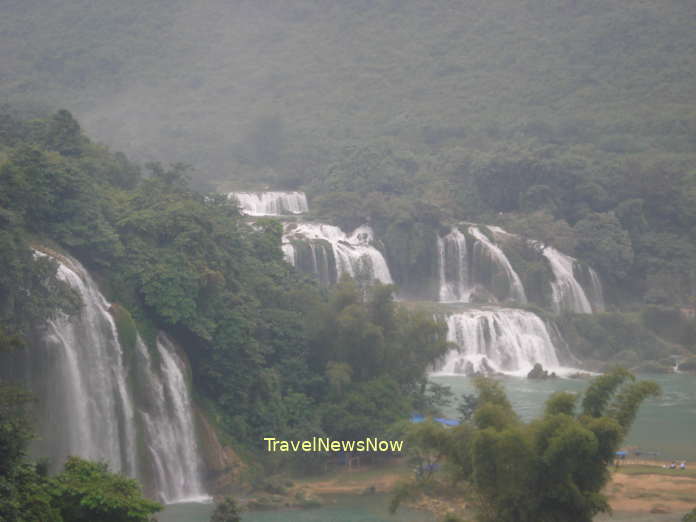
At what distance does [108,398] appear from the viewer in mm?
18297

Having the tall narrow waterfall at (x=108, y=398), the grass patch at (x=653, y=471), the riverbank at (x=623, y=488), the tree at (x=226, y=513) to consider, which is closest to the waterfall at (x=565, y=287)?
the grass patch at (x=653, y=471)

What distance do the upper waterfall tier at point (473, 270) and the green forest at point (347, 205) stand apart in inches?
18.9

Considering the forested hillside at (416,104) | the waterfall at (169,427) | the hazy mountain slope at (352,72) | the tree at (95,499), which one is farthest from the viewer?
the hazy mountain slope at (352,72)

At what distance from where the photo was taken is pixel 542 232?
44375mm

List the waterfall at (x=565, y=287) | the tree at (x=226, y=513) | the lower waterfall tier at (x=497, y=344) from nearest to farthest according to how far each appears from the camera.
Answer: the tree at (x=226, y=513), the lower waterfall tier at (x=497, y=344), the waterfall at (x=565, y=287)

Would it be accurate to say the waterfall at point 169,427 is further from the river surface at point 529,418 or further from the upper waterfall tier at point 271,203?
the upper waterfall tier at point 271,203

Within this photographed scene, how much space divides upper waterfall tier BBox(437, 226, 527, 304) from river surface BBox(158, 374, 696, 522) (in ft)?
28.4

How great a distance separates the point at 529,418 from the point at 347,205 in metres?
20.9

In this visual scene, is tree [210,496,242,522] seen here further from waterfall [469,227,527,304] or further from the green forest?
waterfall [469,227,527,304]

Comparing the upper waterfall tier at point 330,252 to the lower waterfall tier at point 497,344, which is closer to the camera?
the lower waterfall tier at point 497,344

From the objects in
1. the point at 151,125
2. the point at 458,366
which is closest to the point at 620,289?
the point at 458,366

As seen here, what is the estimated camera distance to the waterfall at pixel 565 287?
4269cm

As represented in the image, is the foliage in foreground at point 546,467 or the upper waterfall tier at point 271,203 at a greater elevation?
the upper waterfall tier at point 271,203

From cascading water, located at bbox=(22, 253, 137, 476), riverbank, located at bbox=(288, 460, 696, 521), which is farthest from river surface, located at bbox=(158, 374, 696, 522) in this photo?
cascading water, located at bbox=(22, 253, 137, 476)
